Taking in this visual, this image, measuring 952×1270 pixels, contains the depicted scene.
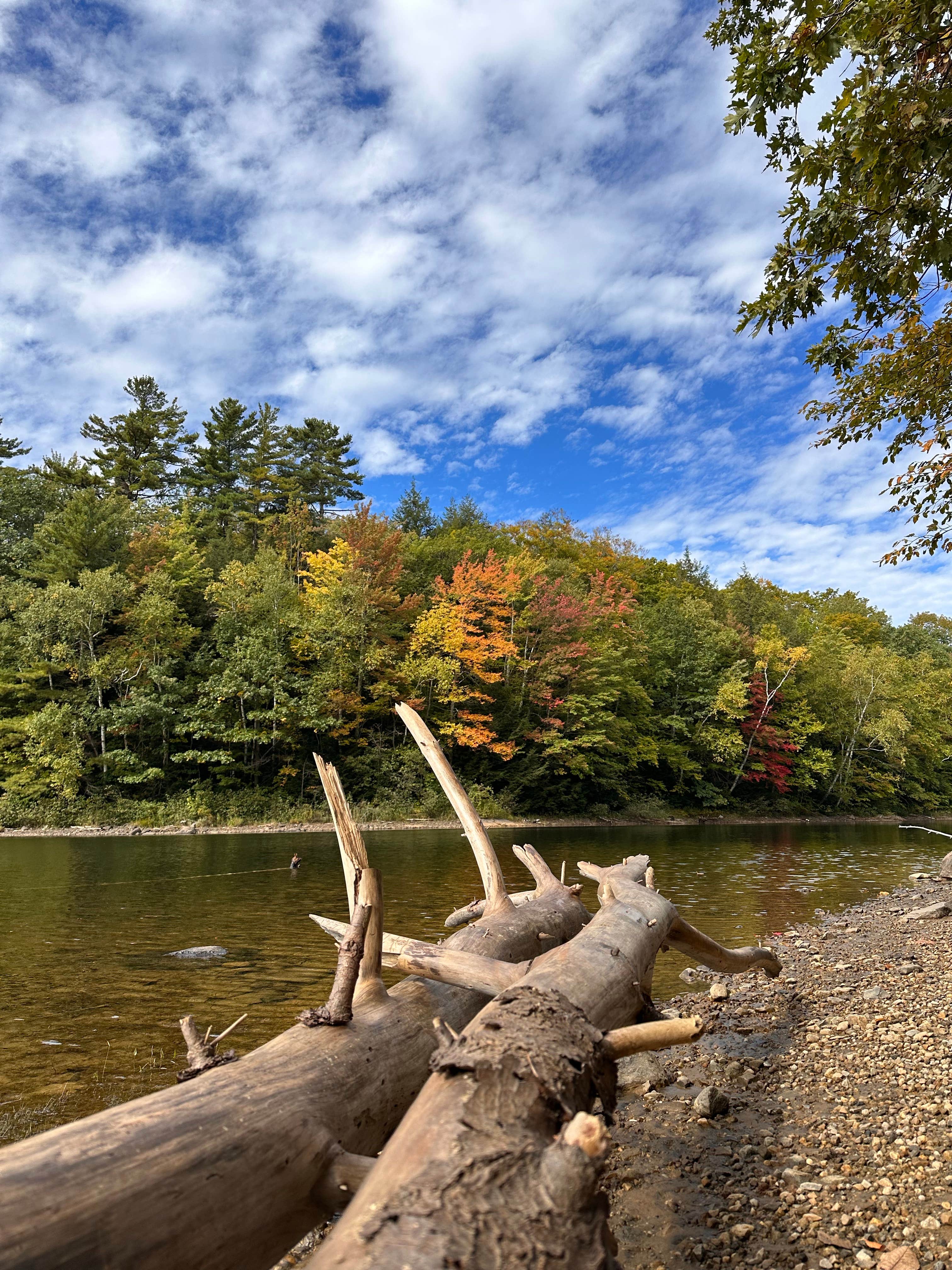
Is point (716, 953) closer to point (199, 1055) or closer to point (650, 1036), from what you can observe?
point (650, 1036)

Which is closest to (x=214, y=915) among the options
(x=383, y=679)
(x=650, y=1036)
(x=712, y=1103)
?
(x=712, y=1103)

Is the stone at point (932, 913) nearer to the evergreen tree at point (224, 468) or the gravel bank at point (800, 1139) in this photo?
the gravel bank at point (800, 1139)

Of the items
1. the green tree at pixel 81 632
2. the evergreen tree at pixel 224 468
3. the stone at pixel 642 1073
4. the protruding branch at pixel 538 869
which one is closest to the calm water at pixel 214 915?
the stone at pixel 642 1073

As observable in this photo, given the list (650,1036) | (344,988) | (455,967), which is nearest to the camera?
(650,1036)

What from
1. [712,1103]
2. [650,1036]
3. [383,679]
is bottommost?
[712,1103]

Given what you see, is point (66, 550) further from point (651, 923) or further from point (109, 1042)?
point (651, 923)

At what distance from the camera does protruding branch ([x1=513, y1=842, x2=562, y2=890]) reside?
459 cm

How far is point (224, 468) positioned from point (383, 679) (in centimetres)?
2503

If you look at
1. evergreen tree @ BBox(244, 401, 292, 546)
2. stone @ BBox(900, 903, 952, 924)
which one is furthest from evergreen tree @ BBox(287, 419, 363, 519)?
stone @ BBox(900, 903, 952, 924)

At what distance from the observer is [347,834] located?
3.06m

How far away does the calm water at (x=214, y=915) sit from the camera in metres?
4.60

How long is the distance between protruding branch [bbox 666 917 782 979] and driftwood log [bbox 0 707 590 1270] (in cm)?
226

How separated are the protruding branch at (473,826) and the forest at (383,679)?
1863cm

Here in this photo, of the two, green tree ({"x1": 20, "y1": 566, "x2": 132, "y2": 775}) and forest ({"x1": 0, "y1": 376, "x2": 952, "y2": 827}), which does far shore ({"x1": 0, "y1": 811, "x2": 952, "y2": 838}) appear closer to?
forest ({"x1": 0, "y1": 376, "x2": 952, "y2": 827})
